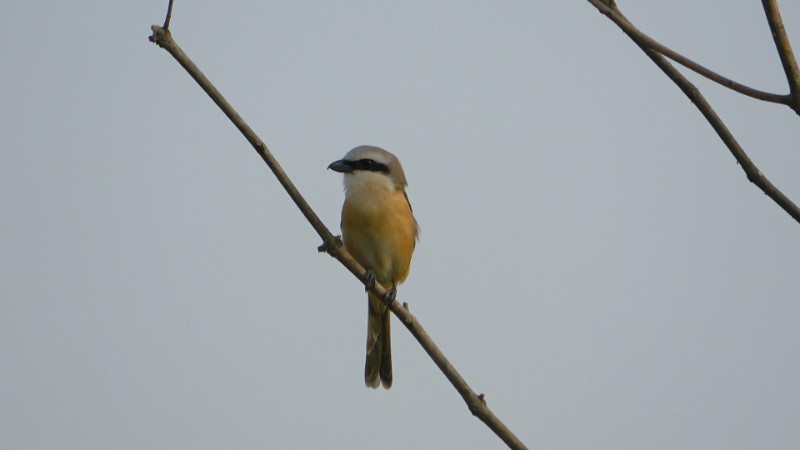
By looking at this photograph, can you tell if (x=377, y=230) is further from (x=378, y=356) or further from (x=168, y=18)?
(x=168, y=18)

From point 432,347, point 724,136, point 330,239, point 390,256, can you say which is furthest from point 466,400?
point 390,256

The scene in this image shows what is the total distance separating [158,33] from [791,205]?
210 centimetres

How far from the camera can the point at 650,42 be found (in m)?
2.29

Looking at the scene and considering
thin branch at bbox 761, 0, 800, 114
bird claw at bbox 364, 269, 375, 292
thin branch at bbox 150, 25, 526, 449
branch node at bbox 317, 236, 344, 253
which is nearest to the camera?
thin branch at bbox 761, 0, 800, 114

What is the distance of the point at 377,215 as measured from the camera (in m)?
6.02

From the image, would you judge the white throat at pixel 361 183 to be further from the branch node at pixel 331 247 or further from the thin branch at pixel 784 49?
the thin branch at pixel 784 49

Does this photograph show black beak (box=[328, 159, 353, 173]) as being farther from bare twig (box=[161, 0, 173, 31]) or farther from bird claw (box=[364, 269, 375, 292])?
bare twig (box=[161, 0, 173, 31])

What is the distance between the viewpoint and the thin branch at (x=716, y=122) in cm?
222

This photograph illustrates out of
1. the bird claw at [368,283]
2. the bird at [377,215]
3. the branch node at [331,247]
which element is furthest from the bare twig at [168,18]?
the bird at [377,215]

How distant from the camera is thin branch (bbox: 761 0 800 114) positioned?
2.12m

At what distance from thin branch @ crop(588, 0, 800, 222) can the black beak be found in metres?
3.75

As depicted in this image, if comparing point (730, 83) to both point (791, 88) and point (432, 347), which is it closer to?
point (791, 88)

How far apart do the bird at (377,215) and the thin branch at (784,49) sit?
12.9 feet

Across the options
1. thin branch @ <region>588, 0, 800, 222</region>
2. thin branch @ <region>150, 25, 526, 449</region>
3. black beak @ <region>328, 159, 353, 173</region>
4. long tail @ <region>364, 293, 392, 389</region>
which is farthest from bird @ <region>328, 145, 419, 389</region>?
thin branch @ <region>588, 0, 800, 222</region>
